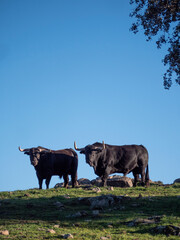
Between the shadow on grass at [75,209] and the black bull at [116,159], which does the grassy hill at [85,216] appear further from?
the black bull at [116,159]

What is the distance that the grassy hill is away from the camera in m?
13.6

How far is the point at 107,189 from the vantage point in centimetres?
2361

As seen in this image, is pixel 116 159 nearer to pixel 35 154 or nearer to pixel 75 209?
pixel 35 154

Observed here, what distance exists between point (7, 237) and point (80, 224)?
121 inches

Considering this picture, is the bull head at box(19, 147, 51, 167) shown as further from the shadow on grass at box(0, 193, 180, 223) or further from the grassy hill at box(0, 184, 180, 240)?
the shadow on grass at box(0, 193, 180, 223)

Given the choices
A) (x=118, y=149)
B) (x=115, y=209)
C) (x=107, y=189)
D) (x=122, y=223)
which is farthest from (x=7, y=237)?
(x=118, y=149)

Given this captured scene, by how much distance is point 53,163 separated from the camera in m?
29.4

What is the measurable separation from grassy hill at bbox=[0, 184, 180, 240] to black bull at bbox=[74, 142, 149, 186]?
4.12 m

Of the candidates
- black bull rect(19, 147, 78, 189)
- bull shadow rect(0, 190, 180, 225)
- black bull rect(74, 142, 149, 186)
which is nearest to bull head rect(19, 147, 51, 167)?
black bull rect(19, 147, 78, 189)

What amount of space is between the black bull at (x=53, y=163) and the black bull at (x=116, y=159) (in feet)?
4.95

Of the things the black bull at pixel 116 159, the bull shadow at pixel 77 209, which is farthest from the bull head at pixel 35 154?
the bull shadow at pixel 77 209

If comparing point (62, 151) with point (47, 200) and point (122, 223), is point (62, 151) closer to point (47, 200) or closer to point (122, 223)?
point (47, 200)

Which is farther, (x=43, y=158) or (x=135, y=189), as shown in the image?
(x=43, y=158)

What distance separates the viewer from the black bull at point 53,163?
2901 cm
